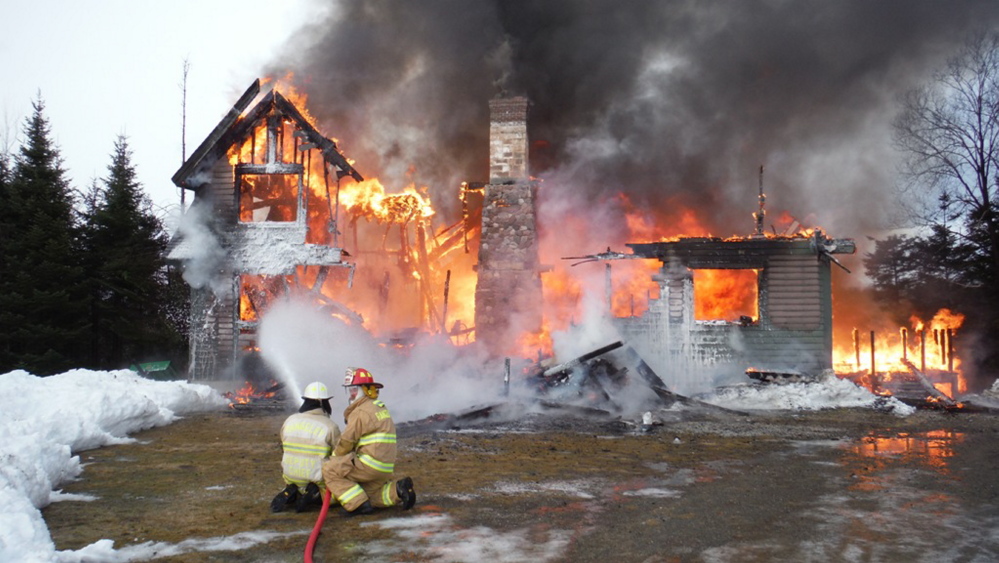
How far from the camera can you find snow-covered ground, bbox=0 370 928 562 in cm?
508

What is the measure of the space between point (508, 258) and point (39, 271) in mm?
13993

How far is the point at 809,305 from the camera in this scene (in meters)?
18.8

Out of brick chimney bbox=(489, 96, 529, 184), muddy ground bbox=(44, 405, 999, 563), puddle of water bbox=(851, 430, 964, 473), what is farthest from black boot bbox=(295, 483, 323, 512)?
brick chimney bbox=(489, 96, 529, 184)

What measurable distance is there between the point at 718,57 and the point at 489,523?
23.5m

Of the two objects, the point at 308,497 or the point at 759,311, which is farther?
the point at 759,311

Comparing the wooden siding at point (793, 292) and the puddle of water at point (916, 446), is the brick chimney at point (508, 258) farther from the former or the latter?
the puddle of water at point (916, 446)

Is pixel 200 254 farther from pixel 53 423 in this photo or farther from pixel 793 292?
pixel 793 292

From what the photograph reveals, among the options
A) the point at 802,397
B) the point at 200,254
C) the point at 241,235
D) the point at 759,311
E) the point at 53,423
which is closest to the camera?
the point at 53,423

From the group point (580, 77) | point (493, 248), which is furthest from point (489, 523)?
point (580, 77)

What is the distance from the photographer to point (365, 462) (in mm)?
6539

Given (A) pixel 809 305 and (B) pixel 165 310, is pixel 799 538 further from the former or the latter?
(B) pixel 165 310

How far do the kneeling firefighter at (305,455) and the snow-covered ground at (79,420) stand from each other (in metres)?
0.73

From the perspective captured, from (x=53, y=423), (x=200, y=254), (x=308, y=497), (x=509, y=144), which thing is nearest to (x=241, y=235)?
(x=200, y=254)

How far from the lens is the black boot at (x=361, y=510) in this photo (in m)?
6.57
